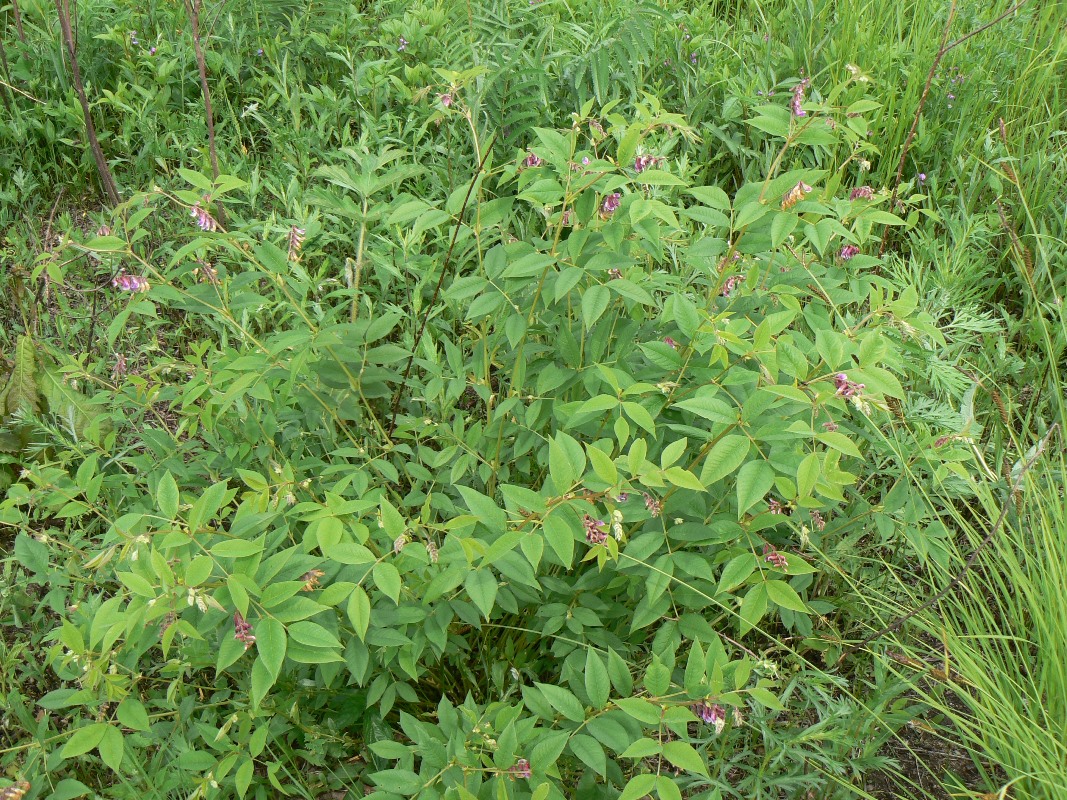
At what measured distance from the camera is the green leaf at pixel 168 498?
4.74 feet

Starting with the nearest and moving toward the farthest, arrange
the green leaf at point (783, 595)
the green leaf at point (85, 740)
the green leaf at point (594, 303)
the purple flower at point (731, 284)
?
1. the green leaf at point (85, 740)
2. the green leaf at point (783, 595)
3. the green leaf at point (594, 303)
4. the purple flower at point (731, 284)

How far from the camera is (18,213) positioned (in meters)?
3.35

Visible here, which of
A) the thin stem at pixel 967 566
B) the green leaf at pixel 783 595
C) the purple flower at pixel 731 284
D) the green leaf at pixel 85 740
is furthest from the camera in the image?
the purple flower at pixel 731 284

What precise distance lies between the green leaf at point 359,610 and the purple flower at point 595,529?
14.8 inches

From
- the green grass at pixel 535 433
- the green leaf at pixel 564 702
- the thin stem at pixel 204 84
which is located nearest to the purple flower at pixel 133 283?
the green grass at pixel 535 433

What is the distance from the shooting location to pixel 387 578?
4.63ft

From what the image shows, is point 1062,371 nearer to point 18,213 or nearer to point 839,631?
point 839,631

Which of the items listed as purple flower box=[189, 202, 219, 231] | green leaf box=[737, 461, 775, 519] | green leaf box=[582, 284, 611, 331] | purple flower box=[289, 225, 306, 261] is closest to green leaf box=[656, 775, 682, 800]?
green leaf box=[737, 461, 775, 519]

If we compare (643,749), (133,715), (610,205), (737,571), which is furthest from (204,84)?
(643,749)

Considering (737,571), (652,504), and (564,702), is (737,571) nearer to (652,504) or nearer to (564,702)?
(652,504)

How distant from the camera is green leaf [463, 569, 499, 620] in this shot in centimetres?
146

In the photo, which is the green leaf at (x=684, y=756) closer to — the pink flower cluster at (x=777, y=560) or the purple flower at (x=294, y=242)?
the pink flower cluster at (x=777, y=560)

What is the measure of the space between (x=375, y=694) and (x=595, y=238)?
1.01 meters

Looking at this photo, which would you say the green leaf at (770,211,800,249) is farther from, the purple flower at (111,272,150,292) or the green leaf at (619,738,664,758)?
Result: the purple flower at (111,272,150,292)
